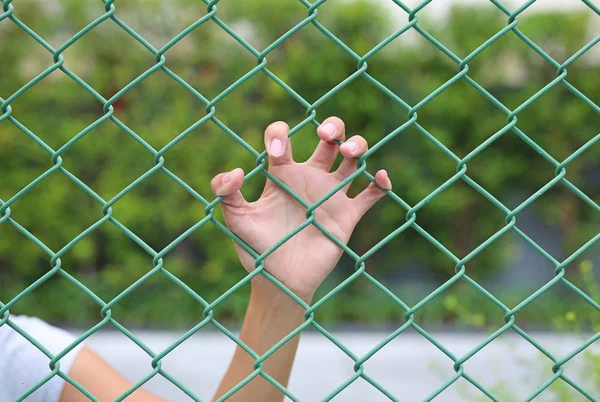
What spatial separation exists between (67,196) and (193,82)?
4.93 feet

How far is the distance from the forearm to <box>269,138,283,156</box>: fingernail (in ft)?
1.03

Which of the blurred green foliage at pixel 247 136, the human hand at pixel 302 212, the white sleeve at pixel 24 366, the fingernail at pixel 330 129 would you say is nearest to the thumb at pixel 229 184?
→ the human hand at pixel 302 212

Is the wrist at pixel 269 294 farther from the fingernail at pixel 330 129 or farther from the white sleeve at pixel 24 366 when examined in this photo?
the white sleeve at pixel 24 366

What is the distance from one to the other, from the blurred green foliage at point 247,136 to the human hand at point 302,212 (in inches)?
197

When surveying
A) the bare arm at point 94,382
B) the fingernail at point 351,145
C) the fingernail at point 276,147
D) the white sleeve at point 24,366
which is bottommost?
the bare arm at point 94,382

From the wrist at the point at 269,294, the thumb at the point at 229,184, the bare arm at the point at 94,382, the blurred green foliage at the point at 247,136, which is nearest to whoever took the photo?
the thumb at the point at 229,184

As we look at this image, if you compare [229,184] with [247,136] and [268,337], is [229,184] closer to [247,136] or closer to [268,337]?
[268,337]

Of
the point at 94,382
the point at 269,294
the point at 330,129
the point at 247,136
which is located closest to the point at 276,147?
the point at 330,129

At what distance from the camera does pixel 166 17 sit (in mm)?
6566

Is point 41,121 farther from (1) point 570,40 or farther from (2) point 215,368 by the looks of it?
(1) point 570,40

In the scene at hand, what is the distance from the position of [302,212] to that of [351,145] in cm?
18

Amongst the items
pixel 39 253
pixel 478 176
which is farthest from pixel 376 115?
pixel 39 253

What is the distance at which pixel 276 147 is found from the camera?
131 centimetres

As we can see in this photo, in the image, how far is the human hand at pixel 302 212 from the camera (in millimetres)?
1344
